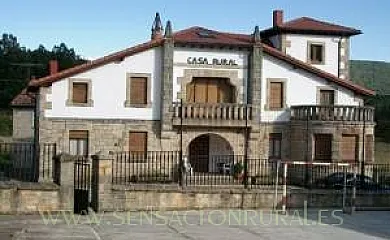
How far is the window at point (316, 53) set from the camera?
41844mm

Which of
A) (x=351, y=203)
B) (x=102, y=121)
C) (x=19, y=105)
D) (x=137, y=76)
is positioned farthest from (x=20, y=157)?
(x=351, y=203)

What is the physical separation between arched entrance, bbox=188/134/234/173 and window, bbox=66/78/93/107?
6.16 meters

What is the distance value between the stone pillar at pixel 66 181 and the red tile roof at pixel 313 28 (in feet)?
78.0

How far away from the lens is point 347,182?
2761 cm

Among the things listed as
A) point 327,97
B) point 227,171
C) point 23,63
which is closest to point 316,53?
point 327,97

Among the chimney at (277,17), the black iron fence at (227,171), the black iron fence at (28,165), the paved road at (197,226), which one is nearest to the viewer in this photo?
Answer: the paved road at (197,226)

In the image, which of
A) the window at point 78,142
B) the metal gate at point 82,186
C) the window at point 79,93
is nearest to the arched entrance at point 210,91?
the window at point 79,93

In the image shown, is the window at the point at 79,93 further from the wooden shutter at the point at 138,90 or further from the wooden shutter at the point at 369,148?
the wooden shutter at the point at 369,148

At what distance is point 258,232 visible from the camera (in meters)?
17.3

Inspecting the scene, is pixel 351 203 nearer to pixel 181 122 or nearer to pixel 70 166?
pixel 70 166

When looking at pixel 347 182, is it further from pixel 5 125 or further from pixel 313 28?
pixel 5 125

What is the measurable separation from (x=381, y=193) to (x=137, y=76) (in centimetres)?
1427

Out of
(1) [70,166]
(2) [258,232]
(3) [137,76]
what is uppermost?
(3) [137,76]

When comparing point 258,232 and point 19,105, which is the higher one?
point 19,105
